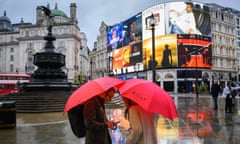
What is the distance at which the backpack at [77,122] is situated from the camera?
4.03 meters

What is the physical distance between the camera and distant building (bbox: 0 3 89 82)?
8512 cm

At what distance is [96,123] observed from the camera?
4.01 metres

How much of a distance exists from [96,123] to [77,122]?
296 millimetres

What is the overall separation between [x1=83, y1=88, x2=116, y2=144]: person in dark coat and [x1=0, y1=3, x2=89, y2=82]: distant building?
7846 centimetres

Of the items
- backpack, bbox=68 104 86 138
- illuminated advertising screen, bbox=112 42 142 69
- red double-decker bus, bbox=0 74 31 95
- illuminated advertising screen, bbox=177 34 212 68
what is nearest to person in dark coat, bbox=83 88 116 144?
backpack, bbox=68 104 86 138

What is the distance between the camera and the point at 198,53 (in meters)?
65.6

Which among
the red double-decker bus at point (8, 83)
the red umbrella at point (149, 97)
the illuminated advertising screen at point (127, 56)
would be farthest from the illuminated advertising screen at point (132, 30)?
the red umbrella at point (149, 97)

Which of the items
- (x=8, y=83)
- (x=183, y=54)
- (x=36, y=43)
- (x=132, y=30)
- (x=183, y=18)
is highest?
(x=183, y=18)

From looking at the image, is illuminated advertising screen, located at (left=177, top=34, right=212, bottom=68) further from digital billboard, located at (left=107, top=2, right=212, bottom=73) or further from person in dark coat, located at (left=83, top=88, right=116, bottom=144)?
person in dark coat, located at (left=83, top=88, right=116, bottom=144)

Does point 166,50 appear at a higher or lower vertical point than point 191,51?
higher

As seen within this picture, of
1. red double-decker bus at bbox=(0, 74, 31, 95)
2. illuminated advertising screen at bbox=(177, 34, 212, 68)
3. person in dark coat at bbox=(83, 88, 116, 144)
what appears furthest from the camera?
illuminated advertising screen at bbox=(177, 34, 212, 68)

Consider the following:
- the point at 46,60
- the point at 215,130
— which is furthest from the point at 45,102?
the point at 215,130

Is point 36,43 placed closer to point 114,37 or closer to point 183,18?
point 114,37

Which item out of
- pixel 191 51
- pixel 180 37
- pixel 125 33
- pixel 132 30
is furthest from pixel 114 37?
pixel 191 51
